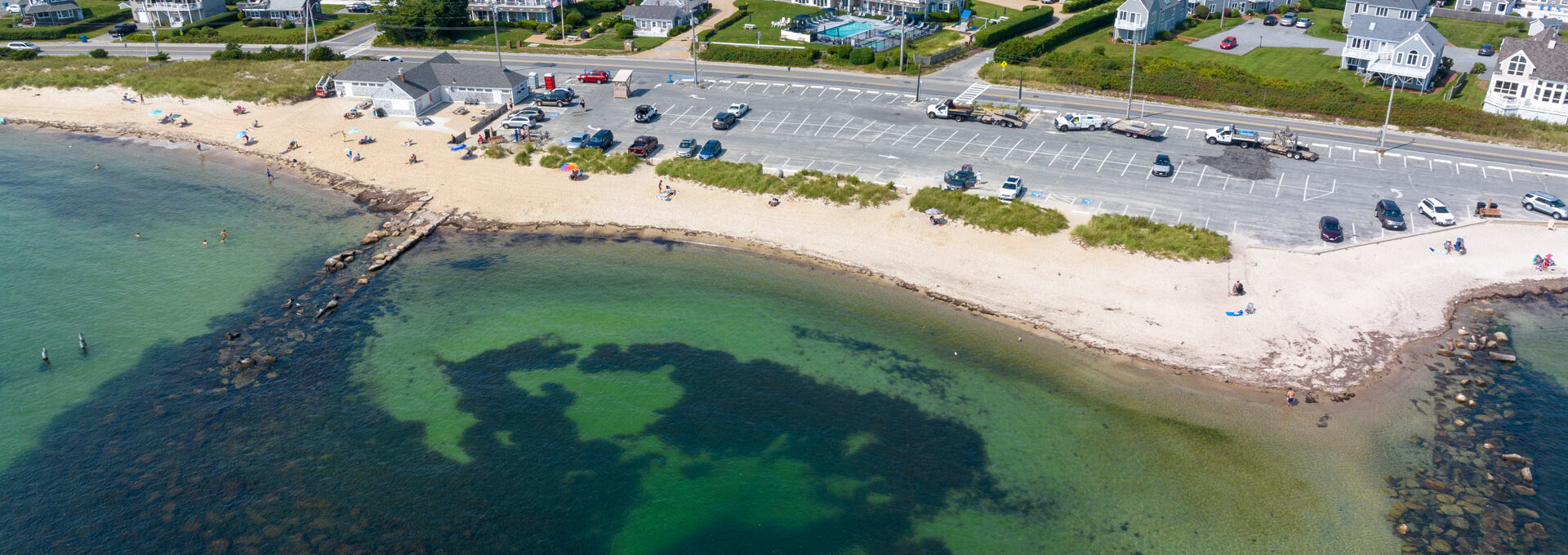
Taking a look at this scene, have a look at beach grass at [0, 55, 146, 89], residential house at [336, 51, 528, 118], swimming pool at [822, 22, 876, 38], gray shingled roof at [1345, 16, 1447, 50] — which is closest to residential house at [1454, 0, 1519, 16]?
gray shingled roof at [1345, 16, 1447, 50]

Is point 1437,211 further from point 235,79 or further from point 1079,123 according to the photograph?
point 235,79

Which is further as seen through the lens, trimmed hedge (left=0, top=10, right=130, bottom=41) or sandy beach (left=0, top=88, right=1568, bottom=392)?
trimmed hedge (left=0, top=10, right=130, bottom=41)

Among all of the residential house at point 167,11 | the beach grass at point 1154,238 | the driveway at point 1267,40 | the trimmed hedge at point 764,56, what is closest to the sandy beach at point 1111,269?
the beach grass at point 1154,238

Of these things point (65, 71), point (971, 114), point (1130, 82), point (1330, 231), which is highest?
point (65, 71)

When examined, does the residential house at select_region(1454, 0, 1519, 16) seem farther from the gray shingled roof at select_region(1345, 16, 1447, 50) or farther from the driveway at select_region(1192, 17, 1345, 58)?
the gray shingled roof at select_region(1345, 16, 1447, 50)

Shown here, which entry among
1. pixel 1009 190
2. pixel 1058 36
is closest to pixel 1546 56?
pixel 1058 36

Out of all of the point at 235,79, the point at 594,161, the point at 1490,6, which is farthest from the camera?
the point at 1490,6

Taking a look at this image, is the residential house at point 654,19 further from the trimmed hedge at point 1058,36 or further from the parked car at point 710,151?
the parked car at point 710,151
